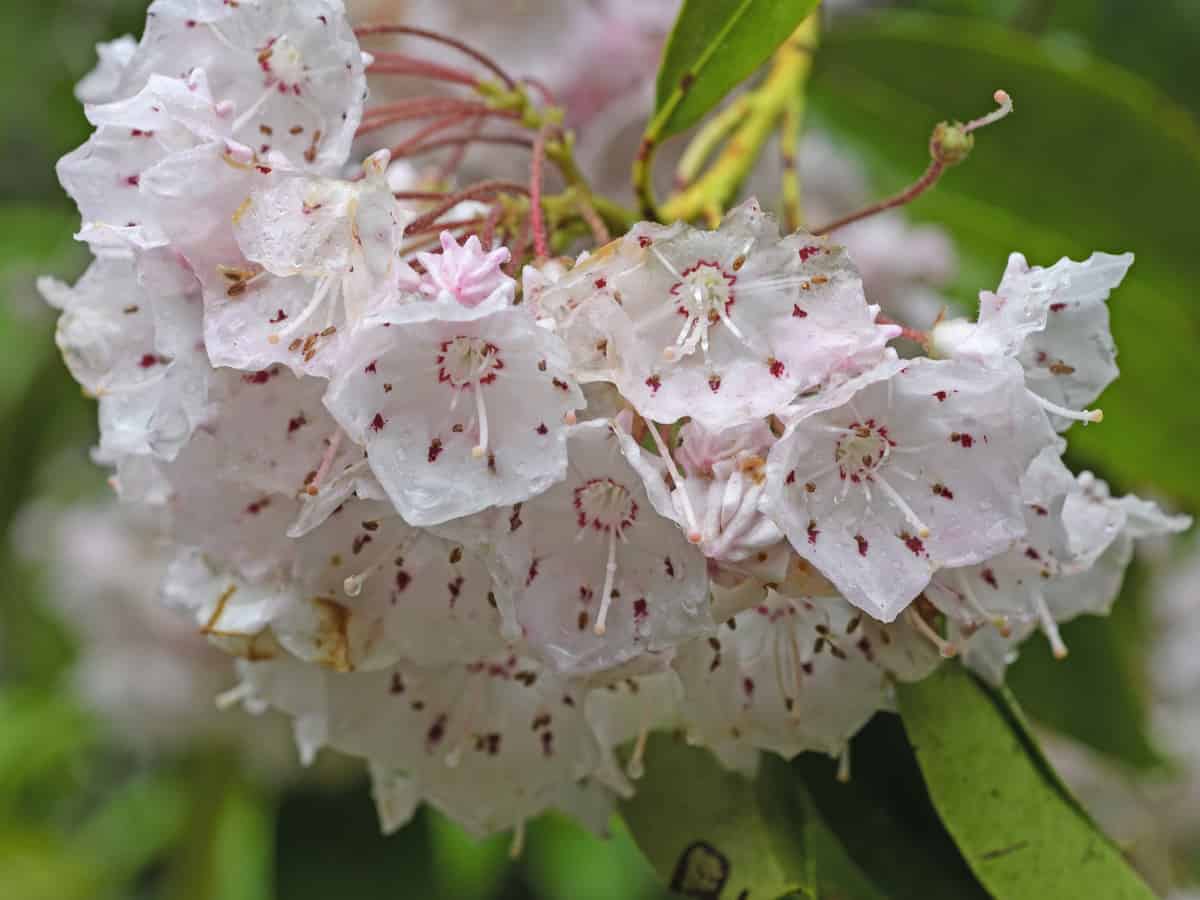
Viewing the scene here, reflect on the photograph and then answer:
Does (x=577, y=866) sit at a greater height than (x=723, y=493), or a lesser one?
lesser

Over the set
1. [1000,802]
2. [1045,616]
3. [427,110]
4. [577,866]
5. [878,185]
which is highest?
[427,110]

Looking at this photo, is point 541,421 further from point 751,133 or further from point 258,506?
point 751,133

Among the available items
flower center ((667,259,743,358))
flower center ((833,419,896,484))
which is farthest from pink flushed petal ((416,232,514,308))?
flower center ((833,419,896,484))

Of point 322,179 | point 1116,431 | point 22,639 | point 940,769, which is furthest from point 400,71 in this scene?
point 22,639

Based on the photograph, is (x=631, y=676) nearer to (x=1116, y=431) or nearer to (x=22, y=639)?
(x=1116, y=431)

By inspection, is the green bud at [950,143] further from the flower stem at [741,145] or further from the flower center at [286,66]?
the flower center at [286,66]

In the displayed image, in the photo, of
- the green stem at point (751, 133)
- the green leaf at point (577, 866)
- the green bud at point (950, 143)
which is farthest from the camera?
the green leaf at point (577, 866)

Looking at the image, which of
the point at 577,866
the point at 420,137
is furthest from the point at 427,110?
the point at 577,866

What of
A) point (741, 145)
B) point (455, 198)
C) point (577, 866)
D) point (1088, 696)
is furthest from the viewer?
point (577, 866)

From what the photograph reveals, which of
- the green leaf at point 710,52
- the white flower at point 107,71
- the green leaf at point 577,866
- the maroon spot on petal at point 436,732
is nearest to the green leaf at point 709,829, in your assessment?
the maroon spot on petal at point 436,732
